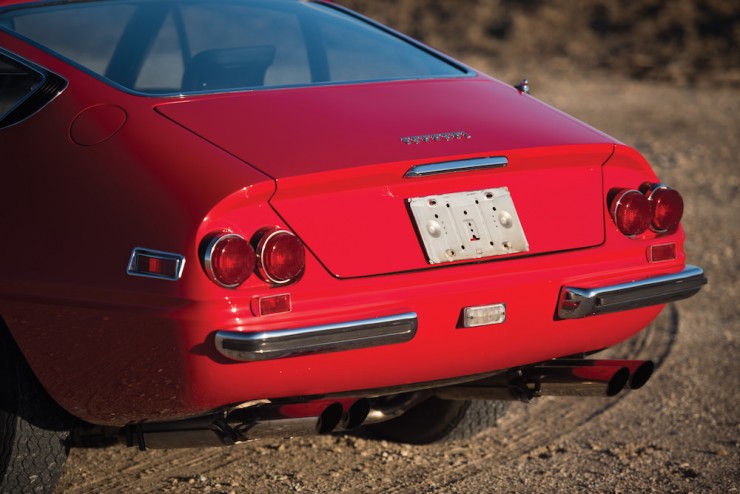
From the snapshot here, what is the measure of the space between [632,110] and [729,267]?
5.83 metres

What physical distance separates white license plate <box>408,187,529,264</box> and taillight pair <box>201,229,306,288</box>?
387 millimetres

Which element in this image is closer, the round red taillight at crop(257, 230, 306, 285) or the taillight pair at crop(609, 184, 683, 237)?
the round red taillight at crop(257, 230, 306, 285)

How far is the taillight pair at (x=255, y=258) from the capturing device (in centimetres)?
286

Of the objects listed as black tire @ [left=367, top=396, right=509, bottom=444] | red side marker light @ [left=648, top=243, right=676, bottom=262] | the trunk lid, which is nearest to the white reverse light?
the trunk lid

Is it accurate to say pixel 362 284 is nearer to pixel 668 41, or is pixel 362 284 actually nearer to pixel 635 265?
pixel 635 265

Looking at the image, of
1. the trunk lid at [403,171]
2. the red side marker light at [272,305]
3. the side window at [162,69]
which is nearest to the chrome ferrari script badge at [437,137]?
the trunk lid at [403,171]

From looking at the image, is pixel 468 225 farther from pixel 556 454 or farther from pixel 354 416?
pixel 556 454

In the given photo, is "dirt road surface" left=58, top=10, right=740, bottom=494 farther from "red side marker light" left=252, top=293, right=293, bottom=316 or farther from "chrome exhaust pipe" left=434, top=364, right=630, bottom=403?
"red side marker light" left=252, top=293, right=293, bottom=316

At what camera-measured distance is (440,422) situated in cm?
419

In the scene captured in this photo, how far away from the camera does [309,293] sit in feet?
9.77

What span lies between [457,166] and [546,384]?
2.82ft

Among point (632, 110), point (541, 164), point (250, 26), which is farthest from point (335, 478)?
point (632, 110)

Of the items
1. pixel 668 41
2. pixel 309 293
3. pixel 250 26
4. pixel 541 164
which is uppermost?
A: pixel 668 41

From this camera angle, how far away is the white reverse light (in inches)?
124
